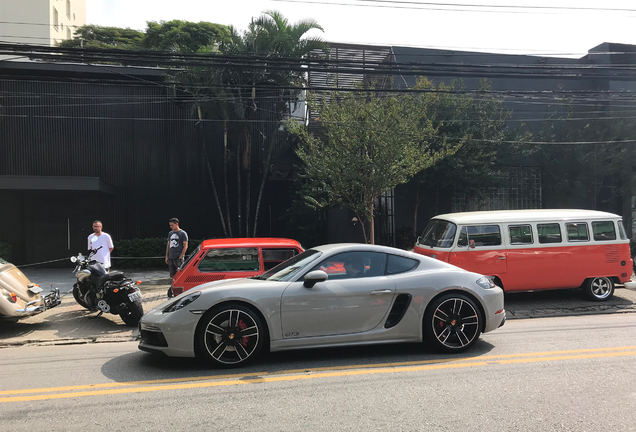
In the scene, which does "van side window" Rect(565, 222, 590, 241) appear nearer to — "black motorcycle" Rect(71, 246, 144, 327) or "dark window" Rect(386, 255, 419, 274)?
"dark window" Rect(386, 255, 419, 274)

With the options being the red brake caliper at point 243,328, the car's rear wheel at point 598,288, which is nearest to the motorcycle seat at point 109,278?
the red brake caliper at point 243,328

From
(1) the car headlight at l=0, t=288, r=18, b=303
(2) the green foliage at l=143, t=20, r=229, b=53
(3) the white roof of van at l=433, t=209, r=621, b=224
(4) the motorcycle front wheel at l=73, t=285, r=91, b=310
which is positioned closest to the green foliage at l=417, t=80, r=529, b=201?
(3) the white roof of van at l=433, t=209, r=621, b=224

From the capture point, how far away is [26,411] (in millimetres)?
4262

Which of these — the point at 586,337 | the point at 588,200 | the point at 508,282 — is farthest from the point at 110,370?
the point at 588,200

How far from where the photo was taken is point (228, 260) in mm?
8258

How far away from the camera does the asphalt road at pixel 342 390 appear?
3928 mm

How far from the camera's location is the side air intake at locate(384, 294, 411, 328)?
5.73 m

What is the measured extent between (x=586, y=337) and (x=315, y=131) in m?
13.0

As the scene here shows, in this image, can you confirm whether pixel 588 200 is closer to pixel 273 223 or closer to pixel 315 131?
pixel 315 131

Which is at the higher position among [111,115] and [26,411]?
[111,115]

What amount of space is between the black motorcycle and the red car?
61 centimetres

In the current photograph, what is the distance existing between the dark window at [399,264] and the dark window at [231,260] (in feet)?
9.68

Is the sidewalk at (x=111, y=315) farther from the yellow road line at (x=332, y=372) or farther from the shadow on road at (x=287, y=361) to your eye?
the yellow road line at (x=332, y=372)

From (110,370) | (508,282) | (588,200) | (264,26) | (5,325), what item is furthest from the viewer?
(588,200)
